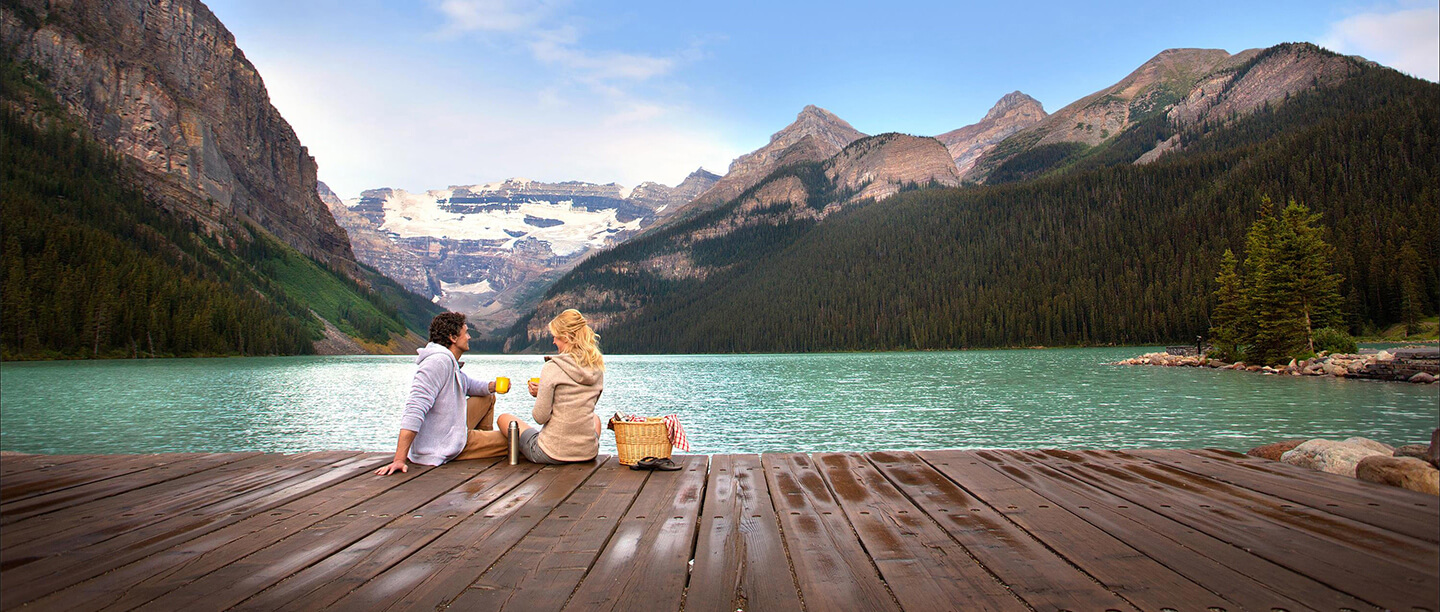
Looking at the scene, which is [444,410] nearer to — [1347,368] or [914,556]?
[914,556]

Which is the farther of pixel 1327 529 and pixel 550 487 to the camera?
pixel 550 487

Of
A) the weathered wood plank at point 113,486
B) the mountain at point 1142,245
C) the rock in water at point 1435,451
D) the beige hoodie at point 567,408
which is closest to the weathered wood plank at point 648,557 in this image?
the beige hoodie at point 567,408

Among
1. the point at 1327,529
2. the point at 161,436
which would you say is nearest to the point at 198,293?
the point at 161,436

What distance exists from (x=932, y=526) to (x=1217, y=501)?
2.99 m

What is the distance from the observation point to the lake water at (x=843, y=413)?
23.3 meters

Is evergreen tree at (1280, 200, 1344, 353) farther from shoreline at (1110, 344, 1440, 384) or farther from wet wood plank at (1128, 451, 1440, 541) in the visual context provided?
wet wood plank at (1128, 451, 1440, 541)

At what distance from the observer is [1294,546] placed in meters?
4.78

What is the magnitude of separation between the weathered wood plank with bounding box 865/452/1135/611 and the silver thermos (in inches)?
183

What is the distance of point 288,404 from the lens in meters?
39.8

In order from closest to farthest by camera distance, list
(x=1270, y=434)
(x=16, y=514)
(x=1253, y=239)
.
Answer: (x=16, y=514), (x=1270, y=434), (x=1253, y=239)

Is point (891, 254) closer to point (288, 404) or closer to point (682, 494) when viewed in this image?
point (288, 404)

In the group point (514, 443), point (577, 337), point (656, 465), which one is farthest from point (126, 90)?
point (656, 465)

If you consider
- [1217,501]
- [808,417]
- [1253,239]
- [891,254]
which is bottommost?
[808,417]

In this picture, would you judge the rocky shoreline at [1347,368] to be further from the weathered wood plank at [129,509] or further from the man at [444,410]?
the weathered wood plank at [129,509]
